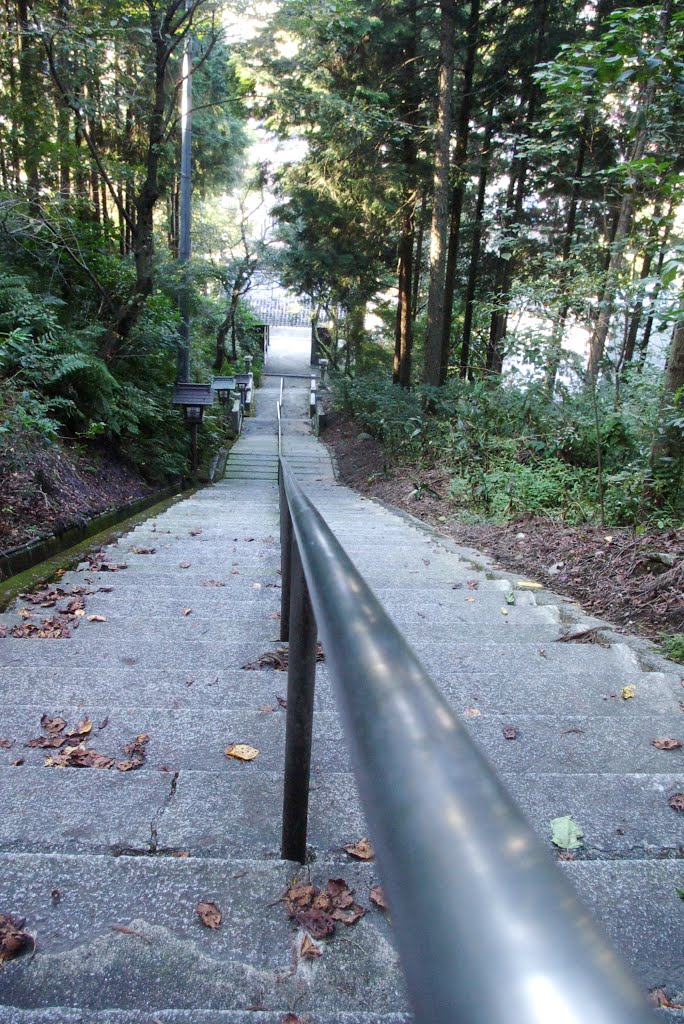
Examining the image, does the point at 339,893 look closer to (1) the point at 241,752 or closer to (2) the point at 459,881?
(1) the point at 241,752

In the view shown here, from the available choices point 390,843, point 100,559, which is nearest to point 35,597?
point 100,559

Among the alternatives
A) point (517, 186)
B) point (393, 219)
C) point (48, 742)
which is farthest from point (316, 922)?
point (517, 186)

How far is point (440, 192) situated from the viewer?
45.5ft

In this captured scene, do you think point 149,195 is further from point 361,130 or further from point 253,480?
point 253,480

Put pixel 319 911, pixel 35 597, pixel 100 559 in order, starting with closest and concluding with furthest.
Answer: pixel 319 911 < pixel 35 597 < pixel 100 559

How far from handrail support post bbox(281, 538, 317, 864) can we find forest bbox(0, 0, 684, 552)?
335 cm

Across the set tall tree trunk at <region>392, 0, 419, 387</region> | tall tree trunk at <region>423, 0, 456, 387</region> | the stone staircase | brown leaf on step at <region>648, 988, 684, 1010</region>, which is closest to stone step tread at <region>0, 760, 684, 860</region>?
the stone staircase

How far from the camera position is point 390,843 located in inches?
19.7

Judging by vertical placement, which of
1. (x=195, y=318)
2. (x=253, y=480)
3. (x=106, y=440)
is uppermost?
(x=195, y=318)

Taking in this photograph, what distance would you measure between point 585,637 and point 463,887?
351cm

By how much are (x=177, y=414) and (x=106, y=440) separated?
9.32ft

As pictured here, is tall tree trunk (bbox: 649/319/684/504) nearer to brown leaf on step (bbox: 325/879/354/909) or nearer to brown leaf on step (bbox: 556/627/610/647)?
brown leaf on step (bbox: 556/627/610/647)

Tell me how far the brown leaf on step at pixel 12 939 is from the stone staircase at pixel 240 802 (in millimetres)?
28

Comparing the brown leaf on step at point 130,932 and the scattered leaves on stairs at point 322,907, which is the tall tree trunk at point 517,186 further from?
the brown leaf on step at point 130,932
